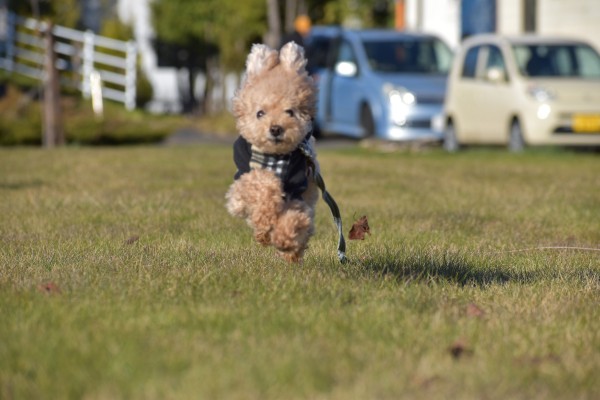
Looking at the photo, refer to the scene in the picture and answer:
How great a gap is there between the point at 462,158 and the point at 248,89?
39.7ft

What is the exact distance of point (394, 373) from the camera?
4.36 meters

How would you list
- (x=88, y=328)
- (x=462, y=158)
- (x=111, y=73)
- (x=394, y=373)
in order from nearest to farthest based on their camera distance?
(x=394, y=373) → (x=88, y=328) → (x=462, y=158) → (x=111, y=73)

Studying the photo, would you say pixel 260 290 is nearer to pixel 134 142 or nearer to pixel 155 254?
pixel 155 254

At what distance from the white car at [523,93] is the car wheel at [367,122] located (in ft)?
4.00

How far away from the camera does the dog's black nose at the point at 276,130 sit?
5938 mm

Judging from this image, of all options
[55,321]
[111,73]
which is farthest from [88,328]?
[111,73]

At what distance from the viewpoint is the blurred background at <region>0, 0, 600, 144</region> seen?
23.8 metres

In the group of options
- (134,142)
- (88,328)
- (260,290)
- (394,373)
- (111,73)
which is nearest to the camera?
(394,373)

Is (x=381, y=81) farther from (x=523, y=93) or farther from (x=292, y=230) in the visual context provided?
(x=292, y=230)

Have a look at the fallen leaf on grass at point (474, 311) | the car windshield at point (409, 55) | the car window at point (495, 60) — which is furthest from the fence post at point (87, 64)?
the fallen leaf on grass at point (474, 311)

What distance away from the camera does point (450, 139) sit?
2031 cm

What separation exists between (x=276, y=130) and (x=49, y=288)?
124cm

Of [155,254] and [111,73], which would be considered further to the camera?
[111,73]

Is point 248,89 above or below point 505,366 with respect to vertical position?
above
